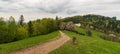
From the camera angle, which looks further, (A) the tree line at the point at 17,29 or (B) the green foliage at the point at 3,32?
(A) the tree line at the point at 17,29

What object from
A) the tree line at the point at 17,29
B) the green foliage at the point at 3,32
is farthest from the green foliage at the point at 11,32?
the green foliage at the point at 3,32

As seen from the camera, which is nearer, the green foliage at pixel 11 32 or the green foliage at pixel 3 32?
the green foliage at pixel 3 32

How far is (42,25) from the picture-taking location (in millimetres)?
130250

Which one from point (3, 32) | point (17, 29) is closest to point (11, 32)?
point (3, 32)

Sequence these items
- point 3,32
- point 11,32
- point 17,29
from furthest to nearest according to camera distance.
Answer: point 17,29
point 11,32
point 3,32

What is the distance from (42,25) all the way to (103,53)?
89.9 m

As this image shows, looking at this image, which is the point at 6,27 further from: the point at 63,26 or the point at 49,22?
the point at 63,26

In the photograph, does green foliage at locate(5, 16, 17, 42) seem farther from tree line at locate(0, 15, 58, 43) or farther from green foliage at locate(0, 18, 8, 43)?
green foliage at locate(0, 18, 8, 43)

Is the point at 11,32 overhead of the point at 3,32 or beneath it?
beneath

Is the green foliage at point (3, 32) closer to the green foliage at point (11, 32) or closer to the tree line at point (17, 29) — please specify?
the tree line at point (17, 29)

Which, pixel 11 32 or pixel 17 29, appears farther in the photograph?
pixel 17 29

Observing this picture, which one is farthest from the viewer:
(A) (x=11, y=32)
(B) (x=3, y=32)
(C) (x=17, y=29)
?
(C) (x=17, y=29)

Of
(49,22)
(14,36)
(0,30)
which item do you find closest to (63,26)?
(49,22)

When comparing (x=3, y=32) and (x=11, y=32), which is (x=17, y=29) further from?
(x=3, y=32)
